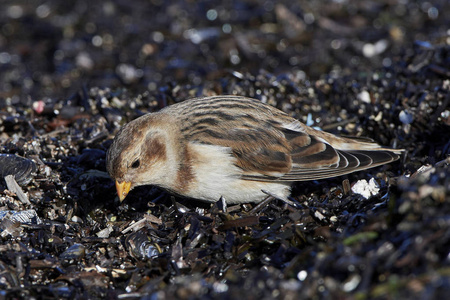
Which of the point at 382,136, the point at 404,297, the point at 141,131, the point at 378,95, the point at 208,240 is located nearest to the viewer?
the point at 404,297

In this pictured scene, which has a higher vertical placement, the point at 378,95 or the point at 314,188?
the point at 378,95

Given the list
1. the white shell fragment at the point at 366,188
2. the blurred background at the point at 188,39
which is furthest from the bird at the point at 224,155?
the blurred background at the point at 188,39

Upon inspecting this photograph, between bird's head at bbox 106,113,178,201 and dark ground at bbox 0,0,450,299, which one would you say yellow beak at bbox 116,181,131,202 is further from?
dark ground at bbox 0,0,450,299

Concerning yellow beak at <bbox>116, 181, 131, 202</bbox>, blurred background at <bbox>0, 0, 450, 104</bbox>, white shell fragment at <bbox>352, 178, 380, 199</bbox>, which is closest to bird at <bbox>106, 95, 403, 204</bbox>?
yellow beak at <bbox>116, 181, 131, 202</bbox>

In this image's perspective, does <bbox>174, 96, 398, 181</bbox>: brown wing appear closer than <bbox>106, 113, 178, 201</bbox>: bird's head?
No

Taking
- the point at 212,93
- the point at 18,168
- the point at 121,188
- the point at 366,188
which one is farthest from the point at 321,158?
the point at 18,168

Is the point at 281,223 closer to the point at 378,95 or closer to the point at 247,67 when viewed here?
the point at 378,95

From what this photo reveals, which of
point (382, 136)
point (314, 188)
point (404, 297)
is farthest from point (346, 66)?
point (404, 297)

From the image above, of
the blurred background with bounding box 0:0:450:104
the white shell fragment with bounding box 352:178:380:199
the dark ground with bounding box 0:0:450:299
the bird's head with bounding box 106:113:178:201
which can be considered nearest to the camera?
the dark ground with bounding box 0:0:450:299
